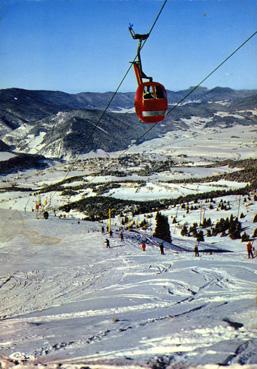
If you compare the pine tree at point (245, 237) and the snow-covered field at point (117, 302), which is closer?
the snow-covered field at point (117, 302)

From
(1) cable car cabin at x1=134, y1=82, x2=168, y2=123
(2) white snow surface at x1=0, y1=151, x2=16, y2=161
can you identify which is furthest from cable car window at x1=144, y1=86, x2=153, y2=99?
(2) white snow surface at x1=0, y1=151, x2=16, y2=161

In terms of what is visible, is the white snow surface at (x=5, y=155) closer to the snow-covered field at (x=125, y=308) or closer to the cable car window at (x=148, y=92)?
the snow-covered field at (x=125, y=308)

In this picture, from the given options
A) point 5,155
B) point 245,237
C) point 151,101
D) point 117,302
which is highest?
point 5,155

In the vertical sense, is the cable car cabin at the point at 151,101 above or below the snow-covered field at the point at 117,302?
above

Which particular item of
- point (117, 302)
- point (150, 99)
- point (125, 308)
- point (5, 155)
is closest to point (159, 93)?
point (150, 99)

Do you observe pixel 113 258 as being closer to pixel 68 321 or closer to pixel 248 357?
pixel 68 321

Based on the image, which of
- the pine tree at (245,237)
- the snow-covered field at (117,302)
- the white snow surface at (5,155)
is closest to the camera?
the snow-covered field at (117,302)

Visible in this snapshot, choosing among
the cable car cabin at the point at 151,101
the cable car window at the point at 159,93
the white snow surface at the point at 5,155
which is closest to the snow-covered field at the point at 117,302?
the cable car cabin at the point at 151,101

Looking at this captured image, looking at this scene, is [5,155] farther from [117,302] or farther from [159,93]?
[159,93]
